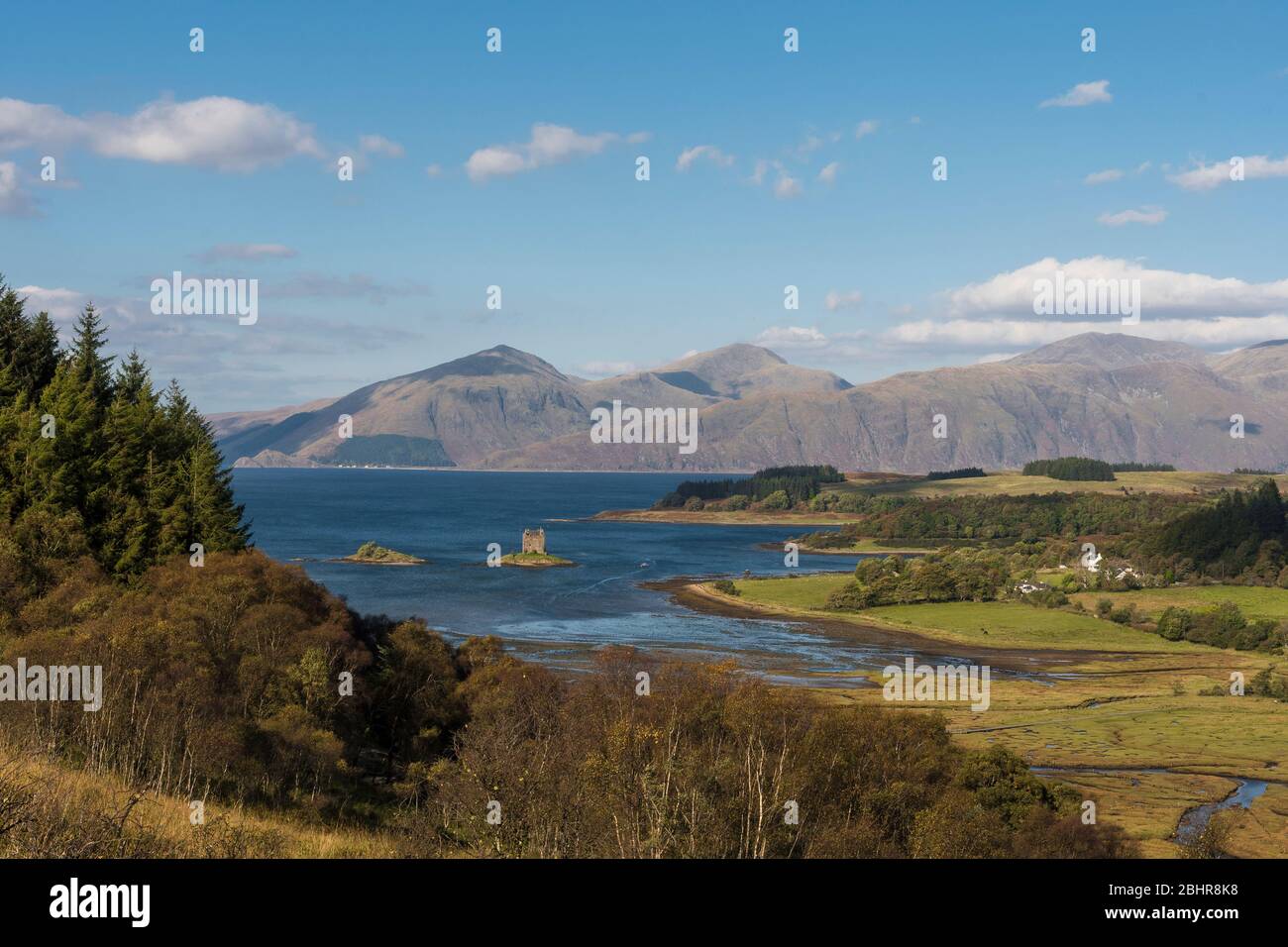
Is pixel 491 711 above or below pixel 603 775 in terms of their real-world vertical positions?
below

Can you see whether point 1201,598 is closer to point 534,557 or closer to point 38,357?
point 534,557

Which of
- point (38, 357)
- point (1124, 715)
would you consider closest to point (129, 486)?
point (38, 357)

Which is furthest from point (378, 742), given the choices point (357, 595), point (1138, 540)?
point (1138, 540)

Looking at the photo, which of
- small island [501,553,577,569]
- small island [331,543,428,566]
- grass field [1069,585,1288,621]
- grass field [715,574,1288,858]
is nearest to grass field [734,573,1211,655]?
grass field [715,574,1288,858]

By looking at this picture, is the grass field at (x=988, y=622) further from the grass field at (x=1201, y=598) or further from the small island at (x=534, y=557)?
the small island at (x=534, y=557)

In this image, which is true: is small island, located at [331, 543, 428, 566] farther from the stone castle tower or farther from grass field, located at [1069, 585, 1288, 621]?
grass field, located at [1069, 585, 1288, 621]
